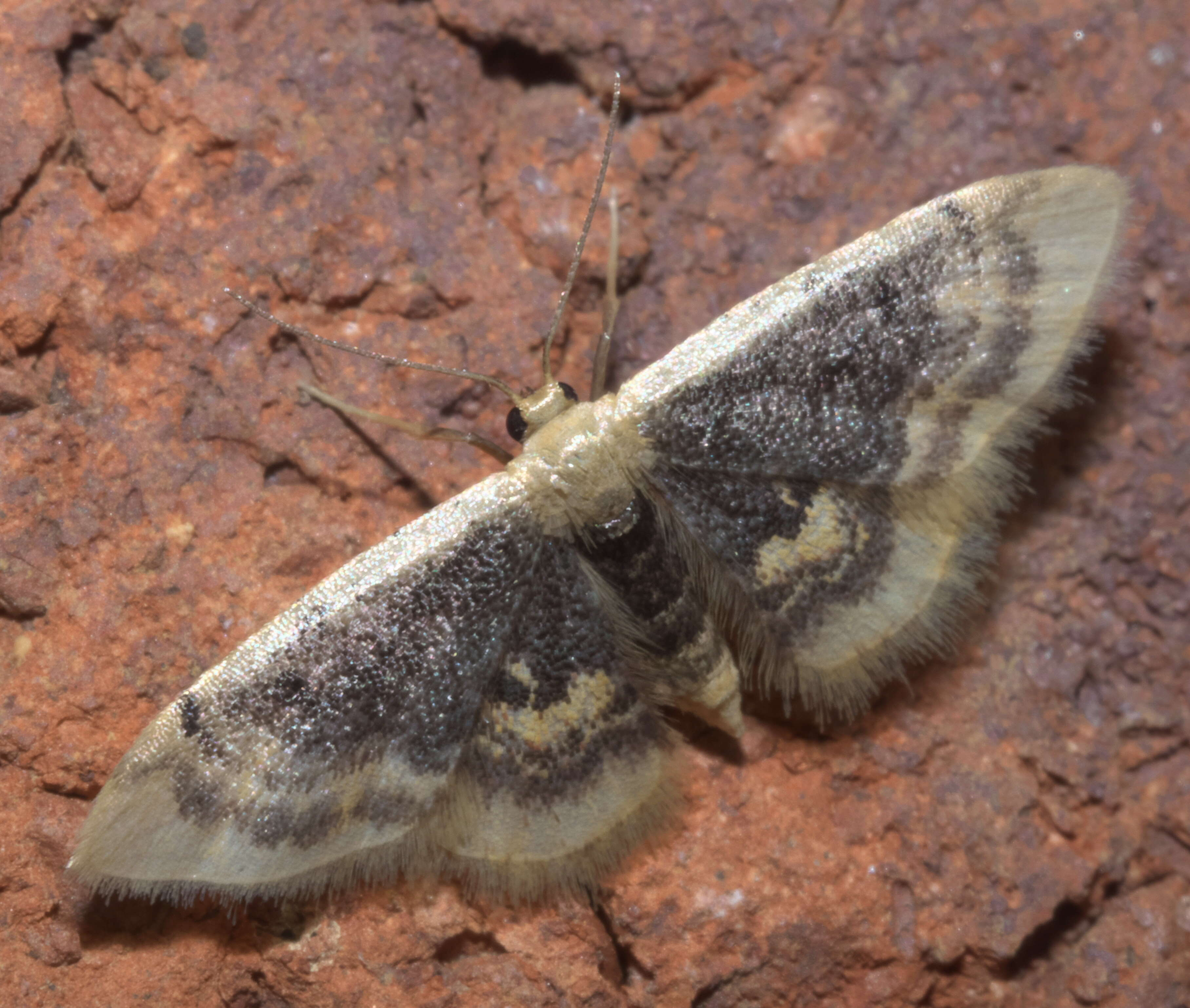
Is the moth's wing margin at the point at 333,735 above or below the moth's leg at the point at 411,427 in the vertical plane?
below

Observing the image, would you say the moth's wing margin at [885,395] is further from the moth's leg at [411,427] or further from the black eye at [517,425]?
the moth's leg at [411,427]

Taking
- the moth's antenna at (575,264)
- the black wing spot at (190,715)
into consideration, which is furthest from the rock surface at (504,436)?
the black wing spot at (190,715)

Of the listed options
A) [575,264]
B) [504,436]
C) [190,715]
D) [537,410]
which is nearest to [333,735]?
[190,715]

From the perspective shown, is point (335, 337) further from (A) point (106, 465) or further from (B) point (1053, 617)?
(B) point (1053, 617)

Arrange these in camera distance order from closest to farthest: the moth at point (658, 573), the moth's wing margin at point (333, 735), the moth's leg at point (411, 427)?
1. the moth's wing margin at point (333, 735)
2. the moth at point (658, 573)
3. the moth's leg at point (411, 427)

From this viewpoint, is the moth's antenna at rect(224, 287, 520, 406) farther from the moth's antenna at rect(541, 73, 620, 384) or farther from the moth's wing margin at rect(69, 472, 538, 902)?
the moth's wing margin at rect(69, 472, 538, 902)

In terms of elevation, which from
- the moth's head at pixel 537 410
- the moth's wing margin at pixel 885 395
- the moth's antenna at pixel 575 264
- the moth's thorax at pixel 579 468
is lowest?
the moth's wing margin at pixel 885 395

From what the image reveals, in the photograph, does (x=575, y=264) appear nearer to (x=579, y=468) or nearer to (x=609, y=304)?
(x=609, y=304)

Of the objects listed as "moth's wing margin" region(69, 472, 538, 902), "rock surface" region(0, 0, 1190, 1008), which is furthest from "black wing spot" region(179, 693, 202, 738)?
"rock surface" region(0, 0, 1190, 1008)
